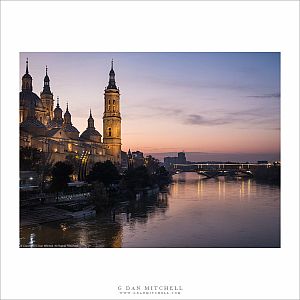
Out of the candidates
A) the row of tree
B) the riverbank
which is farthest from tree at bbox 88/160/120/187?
the riverbank

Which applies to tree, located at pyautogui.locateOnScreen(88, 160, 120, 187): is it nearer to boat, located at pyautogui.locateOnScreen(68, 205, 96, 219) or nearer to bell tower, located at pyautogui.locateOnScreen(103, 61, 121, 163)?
bell tower, located at pyautogui.locateOnScreen(103, 61, 121, 163)

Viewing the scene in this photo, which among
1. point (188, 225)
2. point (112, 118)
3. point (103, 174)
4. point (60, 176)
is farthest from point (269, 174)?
point (103, 174)

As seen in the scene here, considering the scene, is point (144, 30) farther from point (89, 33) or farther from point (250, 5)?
point (250, 5)

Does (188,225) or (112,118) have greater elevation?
(112,118)

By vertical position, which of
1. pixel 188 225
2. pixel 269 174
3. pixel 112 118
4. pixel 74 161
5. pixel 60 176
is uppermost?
pixel 112 118

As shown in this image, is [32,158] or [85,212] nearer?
[32,158]

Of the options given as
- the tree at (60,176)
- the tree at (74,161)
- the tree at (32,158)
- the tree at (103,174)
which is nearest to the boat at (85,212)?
→ the tree at (60,176)

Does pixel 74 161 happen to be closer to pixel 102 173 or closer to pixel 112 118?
pixel 102 173
